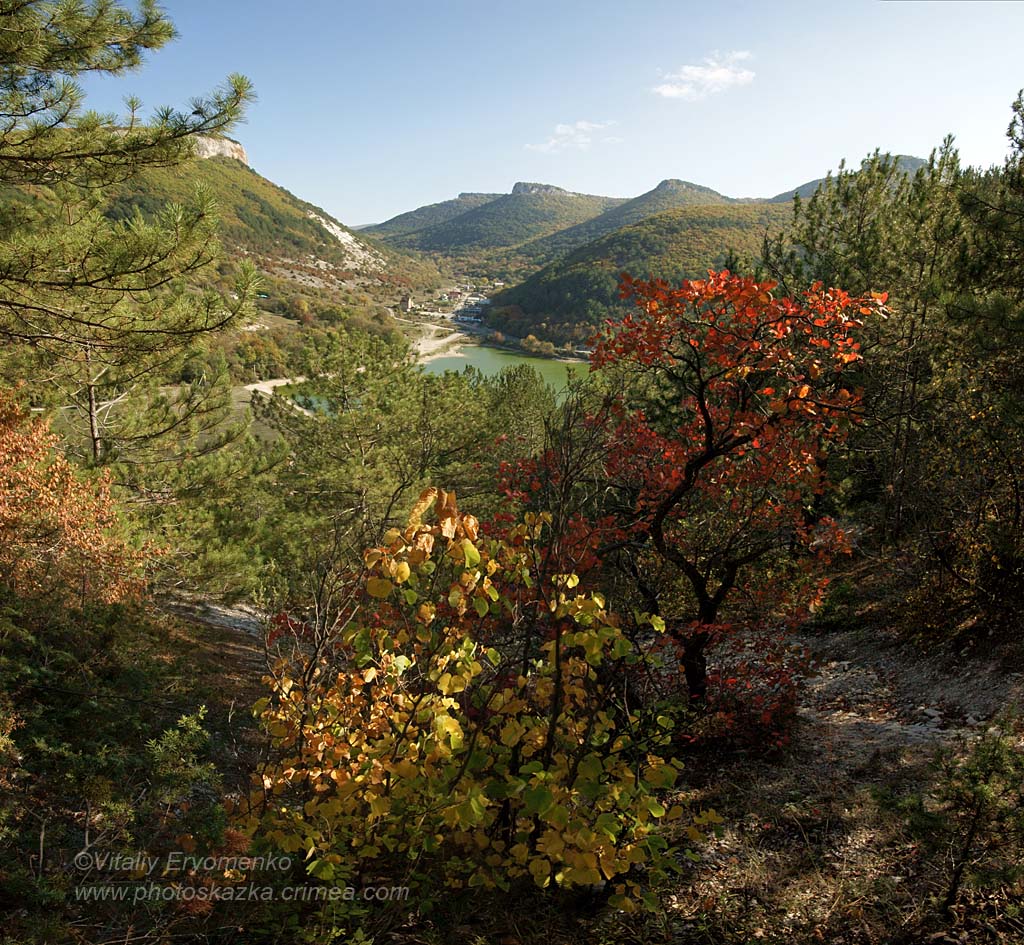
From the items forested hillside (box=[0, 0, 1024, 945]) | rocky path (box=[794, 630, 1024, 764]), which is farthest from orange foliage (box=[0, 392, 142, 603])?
rocky path (box=[794, 630, 1024, 764])

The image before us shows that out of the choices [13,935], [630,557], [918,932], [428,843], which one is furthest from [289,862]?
[630,557]

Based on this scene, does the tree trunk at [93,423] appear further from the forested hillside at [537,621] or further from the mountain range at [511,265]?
the mountain range at [511,265]

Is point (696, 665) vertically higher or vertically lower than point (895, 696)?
higher

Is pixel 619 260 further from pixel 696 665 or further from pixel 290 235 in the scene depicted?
pixel 696 665

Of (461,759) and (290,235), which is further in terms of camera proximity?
(290,235)

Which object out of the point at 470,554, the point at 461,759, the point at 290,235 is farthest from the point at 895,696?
the point at 290,235

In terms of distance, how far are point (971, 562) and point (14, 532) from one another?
8784 millimetres

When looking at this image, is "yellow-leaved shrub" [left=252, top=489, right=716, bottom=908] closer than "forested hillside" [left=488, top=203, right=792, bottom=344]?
Yes

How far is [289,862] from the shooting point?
2.48 metres

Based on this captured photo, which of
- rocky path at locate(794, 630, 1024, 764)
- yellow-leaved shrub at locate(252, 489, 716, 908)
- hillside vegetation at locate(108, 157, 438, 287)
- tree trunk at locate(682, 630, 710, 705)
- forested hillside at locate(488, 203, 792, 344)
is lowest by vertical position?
rocky path at locate(794, 630, 1024, 764)

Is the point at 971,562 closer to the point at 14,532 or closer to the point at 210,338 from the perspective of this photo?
the point at 210,338

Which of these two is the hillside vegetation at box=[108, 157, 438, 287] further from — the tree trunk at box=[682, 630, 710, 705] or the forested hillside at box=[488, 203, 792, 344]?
the tree trunk at box=[682, 630, 710, 705]

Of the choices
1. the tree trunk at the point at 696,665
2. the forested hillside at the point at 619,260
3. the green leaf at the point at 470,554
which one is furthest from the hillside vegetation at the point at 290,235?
the green leaf at the point at 470,554

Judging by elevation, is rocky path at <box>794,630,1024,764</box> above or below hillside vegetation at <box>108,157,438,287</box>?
below
